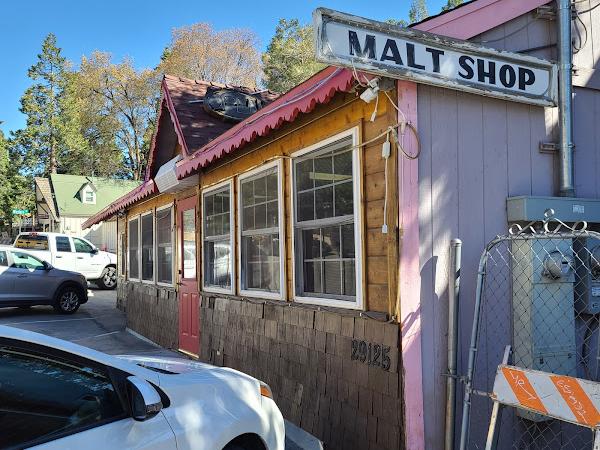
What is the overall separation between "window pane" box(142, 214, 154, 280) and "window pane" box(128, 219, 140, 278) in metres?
0.53

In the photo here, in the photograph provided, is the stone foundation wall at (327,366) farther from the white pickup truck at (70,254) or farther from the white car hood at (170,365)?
the white pickup truck at (70,254)

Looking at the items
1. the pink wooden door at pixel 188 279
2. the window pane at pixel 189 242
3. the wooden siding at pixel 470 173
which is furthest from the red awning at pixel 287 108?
the pink wooden door at pixel 188 279

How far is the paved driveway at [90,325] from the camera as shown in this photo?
9.71 m

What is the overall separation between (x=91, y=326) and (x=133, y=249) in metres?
1.97

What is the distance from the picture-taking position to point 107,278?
19.8 metres

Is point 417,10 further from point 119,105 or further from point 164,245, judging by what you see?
point 164,245

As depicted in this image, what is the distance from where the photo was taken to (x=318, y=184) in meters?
4.90

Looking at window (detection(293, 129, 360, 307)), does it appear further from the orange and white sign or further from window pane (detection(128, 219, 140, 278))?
window pane (detection(128, 219, 140, 278))

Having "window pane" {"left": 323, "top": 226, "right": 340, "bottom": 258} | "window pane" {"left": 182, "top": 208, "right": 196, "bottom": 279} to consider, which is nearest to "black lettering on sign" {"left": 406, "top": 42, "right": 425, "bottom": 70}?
"window pane" {"left": 323, "top": 226, "right": 340, "bottom": 258}

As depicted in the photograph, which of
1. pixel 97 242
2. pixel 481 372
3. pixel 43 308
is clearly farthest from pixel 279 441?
pixel 97 242

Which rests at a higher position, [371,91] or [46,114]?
[46,114]

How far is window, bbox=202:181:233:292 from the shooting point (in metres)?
6.91

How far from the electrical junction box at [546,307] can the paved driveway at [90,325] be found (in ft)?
20.6

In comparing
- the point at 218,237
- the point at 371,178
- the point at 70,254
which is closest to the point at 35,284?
the point at 70,254
